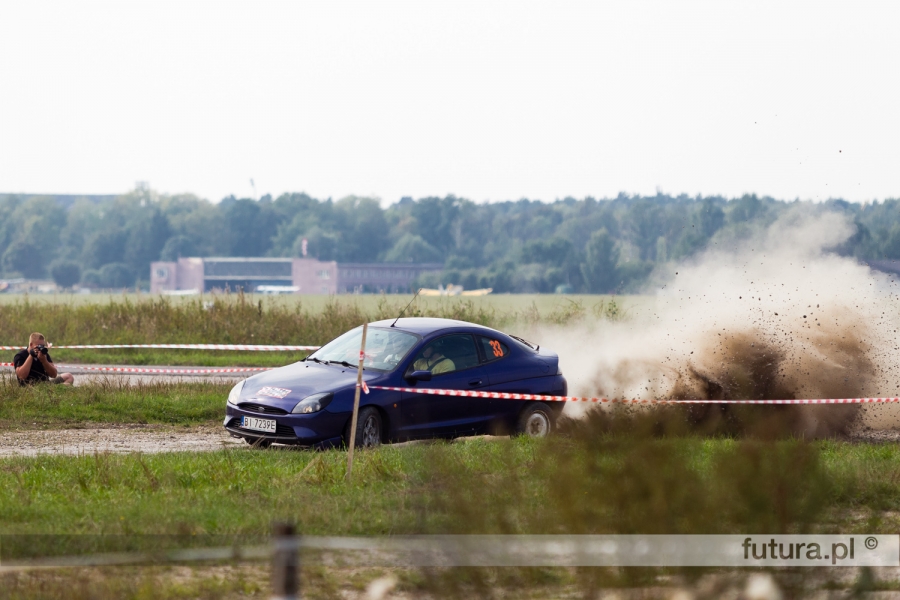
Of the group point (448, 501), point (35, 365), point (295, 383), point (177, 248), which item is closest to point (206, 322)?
point (35, 365)

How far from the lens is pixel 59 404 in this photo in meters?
17.0

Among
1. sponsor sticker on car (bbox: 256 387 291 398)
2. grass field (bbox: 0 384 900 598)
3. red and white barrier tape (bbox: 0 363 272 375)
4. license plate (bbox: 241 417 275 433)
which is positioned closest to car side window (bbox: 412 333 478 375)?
sponsor sticker on car (bbox: 256 387 291 398)

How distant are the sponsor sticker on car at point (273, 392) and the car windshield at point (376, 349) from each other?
113cm

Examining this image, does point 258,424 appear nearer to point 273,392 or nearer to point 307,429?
point 273,392

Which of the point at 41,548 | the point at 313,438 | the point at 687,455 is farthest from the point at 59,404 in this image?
the point at 687,455

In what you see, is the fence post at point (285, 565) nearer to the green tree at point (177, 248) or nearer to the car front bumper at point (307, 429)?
the car front bumper at point (307, 429)

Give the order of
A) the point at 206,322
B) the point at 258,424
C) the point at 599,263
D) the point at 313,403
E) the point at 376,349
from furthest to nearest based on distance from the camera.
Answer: the point at 599,263
the point at 206,322
the point at 376,349
the point at 258,424
the point at 313,403

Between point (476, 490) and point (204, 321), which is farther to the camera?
point (204, 321)

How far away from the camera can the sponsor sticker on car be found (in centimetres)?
1304

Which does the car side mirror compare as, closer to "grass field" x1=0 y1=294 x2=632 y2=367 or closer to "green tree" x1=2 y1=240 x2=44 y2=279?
"grass field" x1=0 y1=294 x2=632 y2=367

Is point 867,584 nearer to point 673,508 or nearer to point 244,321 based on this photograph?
point 673,508

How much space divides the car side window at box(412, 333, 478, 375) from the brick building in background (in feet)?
485

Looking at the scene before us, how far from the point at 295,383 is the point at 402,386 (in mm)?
1279

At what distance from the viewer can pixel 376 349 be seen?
14.1 meters
